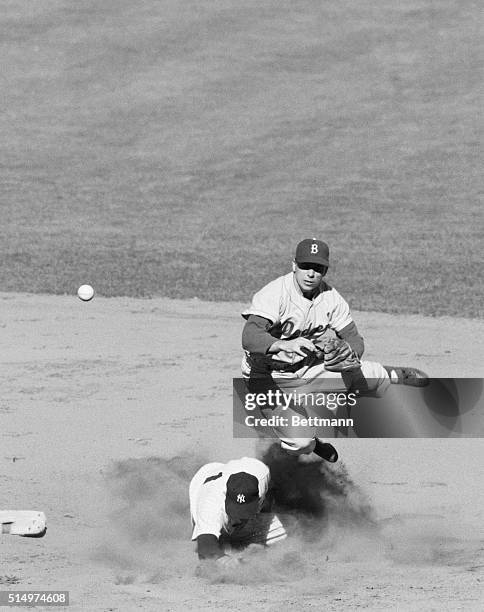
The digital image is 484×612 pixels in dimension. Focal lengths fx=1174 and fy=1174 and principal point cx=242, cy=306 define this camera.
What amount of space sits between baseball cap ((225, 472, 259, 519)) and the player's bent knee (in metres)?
1.31

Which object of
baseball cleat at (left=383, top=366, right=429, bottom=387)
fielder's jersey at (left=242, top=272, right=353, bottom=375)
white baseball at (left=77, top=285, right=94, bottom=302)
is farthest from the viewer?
white baseball at (left=77, top=285, right=94, bottom=302)

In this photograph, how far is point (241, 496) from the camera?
7520 millimetres

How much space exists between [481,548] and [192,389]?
482 centimetres

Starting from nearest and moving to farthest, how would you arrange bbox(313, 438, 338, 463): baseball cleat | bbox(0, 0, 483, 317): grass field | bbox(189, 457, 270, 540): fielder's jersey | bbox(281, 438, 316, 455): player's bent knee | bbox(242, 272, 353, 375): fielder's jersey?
bbox(189, 457, 270, 540): fielder's jersey < bbox(242, 272, 353, 375): fielder's jersey < bbox(281, 438, 316, 455): player's bent knee < bbox(313, 438, 338, 463): baseball cleat < bbox(0, 0, 483, 317): grass field

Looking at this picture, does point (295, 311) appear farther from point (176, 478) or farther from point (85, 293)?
point (85, 293)

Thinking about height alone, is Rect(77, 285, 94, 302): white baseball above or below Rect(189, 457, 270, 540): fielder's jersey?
below

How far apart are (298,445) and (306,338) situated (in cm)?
82

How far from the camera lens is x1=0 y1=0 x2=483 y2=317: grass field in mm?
20047

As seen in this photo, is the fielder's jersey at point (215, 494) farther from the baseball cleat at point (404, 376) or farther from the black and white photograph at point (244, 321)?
the baseball cleat at point (404, 376)

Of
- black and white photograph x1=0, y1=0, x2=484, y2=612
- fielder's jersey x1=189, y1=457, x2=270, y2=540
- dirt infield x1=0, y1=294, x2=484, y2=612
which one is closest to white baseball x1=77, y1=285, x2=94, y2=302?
black and white photograph x1=0, y1=0, x2=484, y2=612

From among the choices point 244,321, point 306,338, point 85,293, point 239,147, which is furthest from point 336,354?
point 239,147

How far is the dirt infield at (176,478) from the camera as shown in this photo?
23.9 feet

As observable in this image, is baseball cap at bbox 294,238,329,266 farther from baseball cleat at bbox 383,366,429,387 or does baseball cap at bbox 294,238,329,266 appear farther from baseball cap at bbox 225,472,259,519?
baseball cap at bbox 225,472,259,519

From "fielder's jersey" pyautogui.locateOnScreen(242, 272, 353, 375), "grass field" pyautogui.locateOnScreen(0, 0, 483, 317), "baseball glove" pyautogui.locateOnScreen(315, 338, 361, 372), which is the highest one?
"fielder's jersey" pyautogui.locateOnScreen(242, 272, 353, 375)
